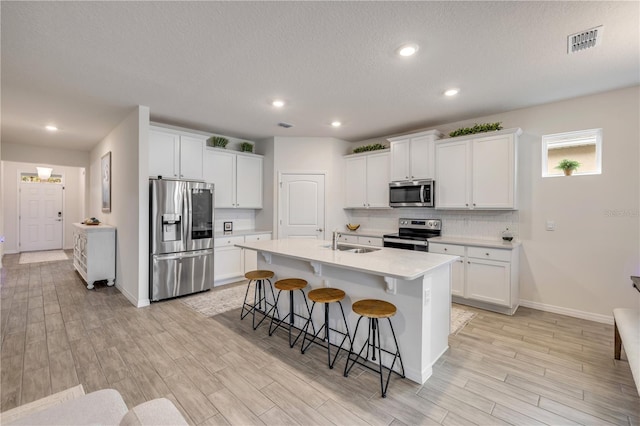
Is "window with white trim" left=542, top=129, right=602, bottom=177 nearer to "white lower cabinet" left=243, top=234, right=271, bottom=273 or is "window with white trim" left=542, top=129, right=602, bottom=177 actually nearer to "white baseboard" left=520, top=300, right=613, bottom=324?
"white baseboard" left=520, top=300, right=613, bottom=324

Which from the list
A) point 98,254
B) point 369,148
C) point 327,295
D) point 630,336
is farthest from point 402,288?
point 98,254

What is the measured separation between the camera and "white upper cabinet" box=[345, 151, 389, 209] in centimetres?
502

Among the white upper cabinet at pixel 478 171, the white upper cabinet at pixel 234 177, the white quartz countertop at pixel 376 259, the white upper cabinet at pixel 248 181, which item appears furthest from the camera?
the white upper cabinet at pixel 248 181

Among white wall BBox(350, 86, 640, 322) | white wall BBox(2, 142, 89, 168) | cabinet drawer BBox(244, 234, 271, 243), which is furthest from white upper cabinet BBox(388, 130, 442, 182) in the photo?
white wall BBox(2, 142, 89, 168)

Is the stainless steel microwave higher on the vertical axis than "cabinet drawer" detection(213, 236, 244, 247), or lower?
higher

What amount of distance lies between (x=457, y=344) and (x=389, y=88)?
2.82 metres

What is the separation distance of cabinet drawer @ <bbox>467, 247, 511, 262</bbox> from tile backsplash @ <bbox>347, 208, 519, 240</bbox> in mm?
576

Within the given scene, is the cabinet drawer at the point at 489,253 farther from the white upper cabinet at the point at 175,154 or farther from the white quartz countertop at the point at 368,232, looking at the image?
the white upper cabinet at the point at 175,154

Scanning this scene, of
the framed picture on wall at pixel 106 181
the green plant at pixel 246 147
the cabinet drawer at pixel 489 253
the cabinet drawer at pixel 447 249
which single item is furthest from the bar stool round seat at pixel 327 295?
the framed picture on wall at pixel 106 181

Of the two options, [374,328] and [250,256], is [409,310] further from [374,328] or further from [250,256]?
[250,256]

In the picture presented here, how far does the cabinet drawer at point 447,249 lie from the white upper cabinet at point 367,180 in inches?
47.3

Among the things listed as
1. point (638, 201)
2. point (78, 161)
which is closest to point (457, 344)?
point (638, 201)

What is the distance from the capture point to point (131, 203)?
4.03 metres

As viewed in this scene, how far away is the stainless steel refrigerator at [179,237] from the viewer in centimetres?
391
